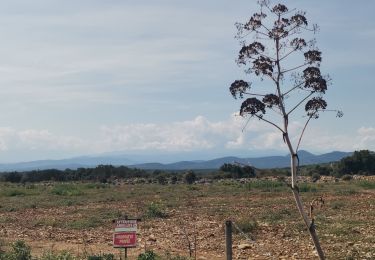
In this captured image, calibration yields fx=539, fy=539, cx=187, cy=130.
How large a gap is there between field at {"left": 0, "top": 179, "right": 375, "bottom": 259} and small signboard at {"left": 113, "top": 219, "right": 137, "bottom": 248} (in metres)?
1.92

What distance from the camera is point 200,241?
44.5ft

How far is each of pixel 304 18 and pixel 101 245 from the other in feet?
32.2

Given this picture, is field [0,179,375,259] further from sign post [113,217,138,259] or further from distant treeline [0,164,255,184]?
distant treeline [0,164,255,184]

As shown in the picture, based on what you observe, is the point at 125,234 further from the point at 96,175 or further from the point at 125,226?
the point at 96,175

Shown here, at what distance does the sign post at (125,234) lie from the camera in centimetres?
920

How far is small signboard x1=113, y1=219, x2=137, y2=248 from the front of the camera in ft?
30.2

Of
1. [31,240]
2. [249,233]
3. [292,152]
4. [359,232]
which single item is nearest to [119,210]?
[31,240]

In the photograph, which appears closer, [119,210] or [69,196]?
[119,210]

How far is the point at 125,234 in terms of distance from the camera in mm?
9227

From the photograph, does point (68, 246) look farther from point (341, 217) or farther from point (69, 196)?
point (69, 196)

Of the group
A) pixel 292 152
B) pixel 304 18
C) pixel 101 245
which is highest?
pixel 304 18

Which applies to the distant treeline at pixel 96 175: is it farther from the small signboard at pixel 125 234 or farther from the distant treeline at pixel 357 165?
the small signboard at pixel 125 234

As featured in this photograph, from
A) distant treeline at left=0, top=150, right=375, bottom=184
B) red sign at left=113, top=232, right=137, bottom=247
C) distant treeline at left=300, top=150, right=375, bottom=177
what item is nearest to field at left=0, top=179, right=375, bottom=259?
red sign at left=113, top=232, right=137, bottom=247

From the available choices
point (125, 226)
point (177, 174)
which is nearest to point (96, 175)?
point (177, 174)
